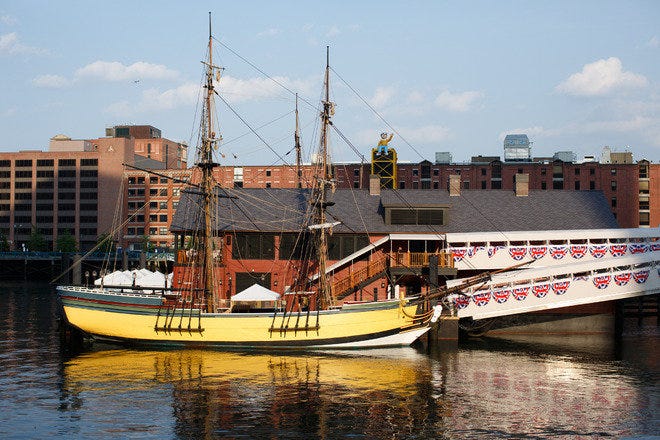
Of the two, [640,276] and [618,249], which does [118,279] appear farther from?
[640,276]

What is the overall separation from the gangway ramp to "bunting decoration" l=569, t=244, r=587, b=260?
2935 millimetres

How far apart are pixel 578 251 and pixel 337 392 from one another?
89.8 feet

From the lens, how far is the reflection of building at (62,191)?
566 ft

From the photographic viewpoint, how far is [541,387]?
3688cm

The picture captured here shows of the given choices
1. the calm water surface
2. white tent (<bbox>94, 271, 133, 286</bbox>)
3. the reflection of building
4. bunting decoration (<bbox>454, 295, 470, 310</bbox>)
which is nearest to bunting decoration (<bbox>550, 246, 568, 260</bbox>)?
the calm water surface

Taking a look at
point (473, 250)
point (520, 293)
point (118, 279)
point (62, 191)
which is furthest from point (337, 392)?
point (62, 191)

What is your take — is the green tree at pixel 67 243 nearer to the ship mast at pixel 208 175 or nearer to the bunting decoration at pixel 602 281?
the ship mast at pixel 208 175

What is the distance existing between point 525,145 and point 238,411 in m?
131

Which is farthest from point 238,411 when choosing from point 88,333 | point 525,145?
point 525,145

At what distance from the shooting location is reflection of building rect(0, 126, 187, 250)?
17262 centimetres

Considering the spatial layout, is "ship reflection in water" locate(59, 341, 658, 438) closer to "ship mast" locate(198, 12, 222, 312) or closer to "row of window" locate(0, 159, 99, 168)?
"ship mast" locate(198, 12, 222, 312)

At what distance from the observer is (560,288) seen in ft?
170

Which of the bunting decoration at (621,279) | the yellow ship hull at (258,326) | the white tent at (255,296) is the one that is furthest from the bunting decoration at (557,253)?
the white tent at (255,296)

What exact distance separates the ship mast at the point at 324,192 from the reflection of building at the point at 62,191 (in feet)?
408
